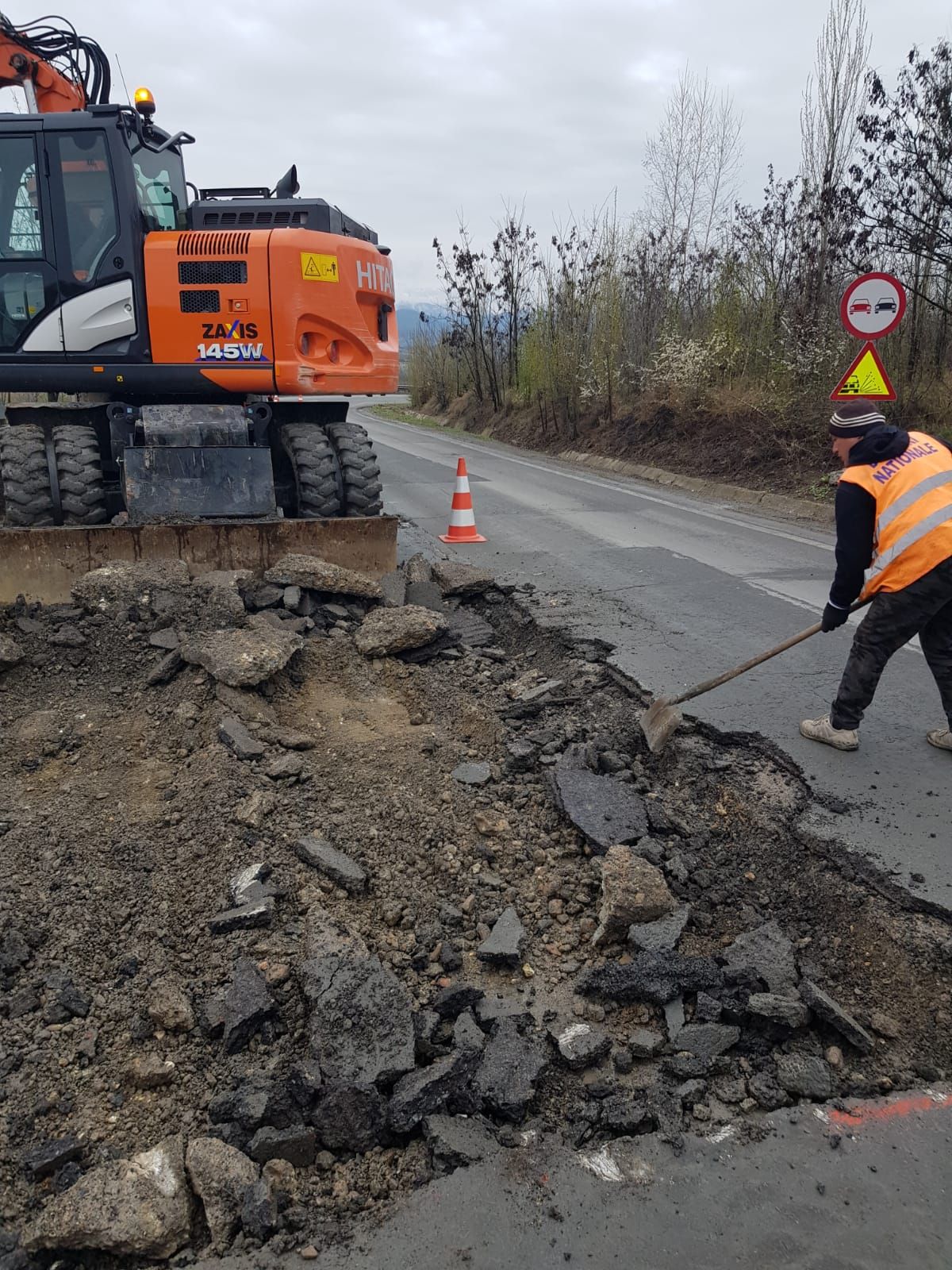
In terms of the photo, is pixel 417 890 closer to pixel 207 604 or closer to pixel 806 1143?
pixel 806 1143

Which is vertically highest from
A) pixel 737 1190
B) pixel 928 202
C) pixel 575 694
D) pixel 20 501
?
pixel 928 202

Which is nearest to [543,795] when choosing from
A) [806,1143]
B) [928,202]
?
[806,1143]

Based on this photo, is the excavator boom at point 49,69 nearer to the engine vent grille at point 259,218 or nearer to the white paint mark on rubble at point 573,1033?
the engine vent grille at point 259,218

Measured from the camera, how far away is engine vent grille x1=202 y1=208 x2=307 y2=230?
23.8 feet

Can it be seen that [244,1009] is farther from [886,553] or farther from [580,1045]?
[886,553]

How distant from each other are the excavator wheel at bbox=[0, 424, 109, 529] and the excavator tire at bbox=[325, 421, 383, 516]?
185cm

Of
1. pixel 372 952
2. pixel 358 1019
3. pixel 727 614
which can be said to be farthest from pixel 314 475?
pixel 358 1019

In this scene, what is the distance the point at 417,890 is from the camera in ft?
11.3

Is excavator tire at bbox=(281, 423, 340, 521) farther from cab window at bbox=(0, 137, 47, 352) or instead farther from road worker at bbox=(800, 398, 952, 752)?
road worker at bbox=(800, 398, 952, 752)

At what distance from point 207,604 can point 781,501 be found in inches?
357

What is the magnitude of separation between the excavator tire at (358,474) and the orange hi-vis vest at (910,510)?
412cm

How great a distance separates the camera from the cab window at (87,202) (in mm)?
6629

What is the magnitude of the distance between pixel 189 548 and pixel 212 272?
2.01 meters

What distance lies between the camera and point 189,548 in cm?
681
